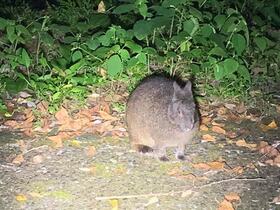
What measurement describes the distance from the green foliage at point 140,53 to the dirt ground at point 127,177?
0.79 m

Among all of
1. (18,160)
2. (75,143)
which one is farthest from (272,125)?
(18,160)

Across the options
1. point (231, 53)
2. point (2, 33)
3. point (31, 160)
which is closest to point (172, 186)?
point (31, 160)

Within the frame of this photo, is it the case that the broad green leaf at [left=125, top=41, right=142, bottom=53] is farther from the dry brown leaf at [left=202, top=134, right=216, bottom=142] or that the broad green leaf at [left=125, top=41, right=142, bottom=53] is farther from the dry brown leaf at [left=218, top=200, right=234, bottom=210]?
the dry brown leaf at [left=218, top=200, right=234, bottom=210]

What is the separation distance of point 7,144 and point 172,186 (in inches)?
65.4

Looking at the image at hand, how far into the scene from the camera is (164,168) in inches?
202

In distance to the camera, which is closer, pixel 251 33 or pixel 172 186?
pixel 172 186

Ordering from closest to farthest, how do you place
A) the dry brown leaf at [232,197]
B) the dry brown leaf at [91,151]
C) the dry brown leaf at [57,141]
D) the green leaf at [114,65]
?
the dry brown leaf at [232,197] → the dry brown leaf at [91,151] → the dry brown leaf at [57,141] → the green leaf at [114,65]

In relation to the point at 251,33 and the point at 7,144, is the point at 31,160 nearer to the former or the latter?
the point at 7,144

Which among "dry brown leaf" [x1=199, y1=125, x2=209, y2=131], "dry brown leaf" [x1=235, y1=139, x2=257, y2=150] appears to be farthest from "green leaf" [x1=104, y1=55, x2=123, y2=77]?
"dry brown leaf" [x1=235, y1=139, x2=257, y2=150]

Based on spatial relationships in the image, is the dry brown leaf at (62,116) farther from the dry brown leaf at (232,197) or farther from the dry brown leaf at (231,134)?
the dry brown leaf at (232,197)

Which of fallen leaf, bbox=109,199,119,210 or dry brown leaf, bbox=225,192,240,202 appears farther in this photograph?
dry brown leaf, bbox=225,192,240,202

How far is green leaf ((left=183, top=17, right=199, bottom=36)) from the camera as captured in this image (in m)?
6.20

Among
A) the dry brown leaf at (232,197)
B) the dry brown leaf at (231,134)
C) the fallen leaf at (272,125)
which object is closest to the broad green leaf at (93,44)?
the dry brown leaf at (231,134)

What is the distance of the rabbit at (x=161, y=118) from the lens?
4.98m
